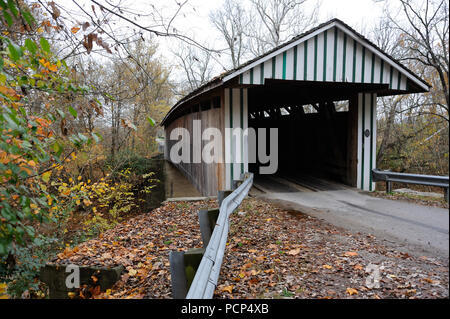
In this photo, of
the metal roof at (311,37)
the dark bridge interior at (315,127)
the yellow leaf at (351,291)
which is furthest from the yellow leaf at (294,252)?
the dark bridge interior at (315,127)

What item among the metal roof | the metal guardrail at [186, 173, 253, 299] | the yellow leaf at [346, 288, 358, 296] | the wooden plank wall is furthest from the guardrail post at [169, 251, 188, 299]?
the wooden plank wall

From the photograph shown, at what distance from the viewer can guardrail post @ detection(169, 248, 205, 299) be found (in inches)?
102

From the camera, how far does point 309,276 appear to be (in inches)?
119

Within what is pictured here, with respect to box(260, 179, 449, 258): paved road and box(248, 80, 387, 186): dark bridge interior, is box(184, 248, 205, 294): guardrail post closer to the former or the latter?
box(260, 179, 449, 258): paved road

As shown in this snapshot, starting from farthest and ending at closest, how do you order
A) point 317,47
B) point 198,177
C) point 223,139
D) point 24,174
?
point 198,177 < point 223,139 < point 317,47 < point 24,174

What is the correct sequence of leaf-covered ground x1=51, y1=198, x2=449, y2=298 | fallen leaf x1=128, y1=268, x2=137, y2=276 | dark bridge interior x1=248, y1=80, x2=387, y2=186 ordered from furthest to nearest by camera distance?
dark bridge interior x1=248, y1=80, x2=387, y2=186
fallen leaf x1=128, y1=268, x2=137, y2=276
leaf-covered ground x1=51, y1=198, x2=449, y2=298

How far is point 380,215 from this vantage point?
4.30m

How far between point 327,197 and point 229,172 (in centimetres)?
248

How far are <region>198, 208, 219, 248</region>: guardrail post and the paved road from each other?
205 centimetres

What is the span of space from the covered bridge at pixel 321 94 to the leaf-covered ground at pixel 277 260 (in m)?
2.55

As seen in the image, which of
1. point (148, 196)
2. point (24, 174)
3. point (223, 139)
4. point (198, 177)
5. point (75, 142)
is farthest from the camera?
point (148, 196)
